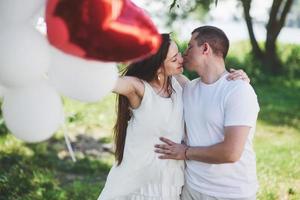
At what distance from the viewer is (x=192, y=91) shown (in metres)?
2.40

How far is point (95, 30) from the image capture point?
59.4 inches

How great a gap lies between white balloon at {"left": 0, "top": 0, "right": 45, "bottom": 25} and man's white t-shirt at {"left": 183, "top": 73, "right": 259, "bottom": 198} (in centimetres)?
91

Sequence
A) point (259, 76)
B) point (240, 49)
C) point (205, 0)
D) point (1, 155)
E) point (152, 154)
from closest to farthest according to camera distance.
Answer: point (152, 154)
point (205, 0)
point (1, 155)
point (259, 76)
point (240, 49)

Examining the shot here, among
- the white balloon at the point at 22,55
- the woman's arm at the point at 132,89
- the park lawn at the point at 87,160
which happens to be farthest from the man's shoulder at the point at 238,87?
the park lawn at the point at 87,160

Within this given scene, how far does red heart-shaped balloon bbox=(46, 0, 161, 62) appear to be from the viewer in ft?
4.96

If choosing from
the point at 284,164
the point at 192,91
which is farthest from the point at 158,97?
the point at 284,164

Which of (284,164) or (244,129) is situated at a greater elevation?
(244,129)

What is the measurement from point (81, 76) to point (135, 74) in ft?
2.58

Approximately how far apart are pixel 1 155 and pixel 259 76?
5.95 metres

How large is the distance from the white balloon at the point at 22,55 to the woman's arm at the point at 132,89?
0.61m

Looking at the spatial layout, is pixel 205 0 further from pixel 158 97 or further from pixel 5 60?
pixel 5 60

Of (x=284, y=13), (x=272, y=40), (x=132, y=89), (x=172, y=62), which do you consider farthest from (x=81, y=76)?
(x=272, y=40)

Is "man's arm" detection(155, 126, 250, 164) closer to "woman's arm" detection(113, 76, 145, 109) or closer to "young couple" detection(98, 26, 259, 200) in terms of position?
"young couple" detection(98, 26, 259, 200)

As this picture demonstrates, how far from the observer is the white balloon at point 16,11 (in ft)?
5.25
